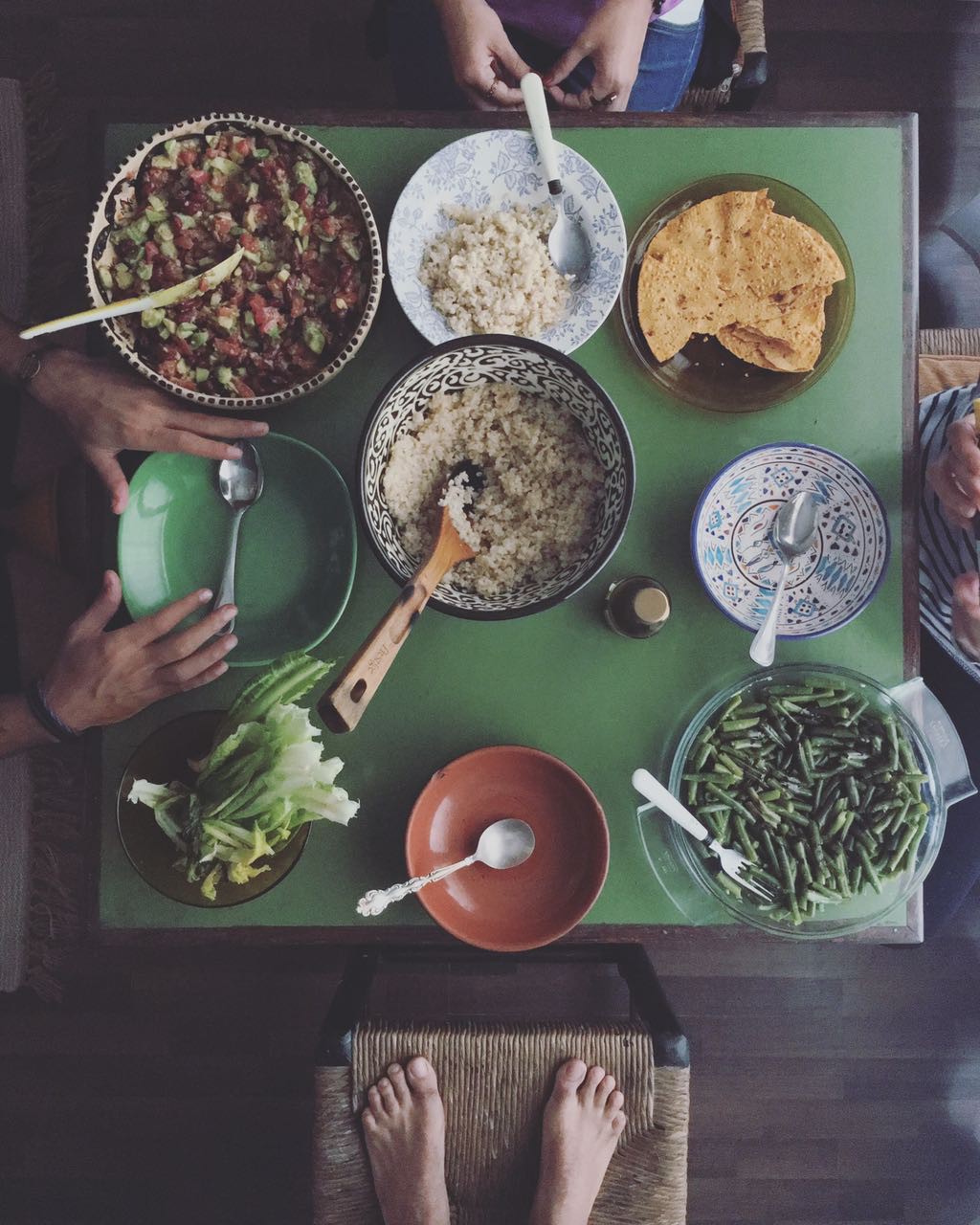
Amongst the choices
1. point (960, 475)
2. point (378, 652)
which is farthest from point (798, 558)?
Answer: point (378, 652)

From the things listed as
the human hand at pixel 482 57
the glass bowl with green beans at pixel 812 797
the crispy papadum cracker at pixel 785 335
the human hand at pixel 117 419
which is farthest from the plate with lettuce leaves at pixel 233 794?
the human hand at pixel 482 57

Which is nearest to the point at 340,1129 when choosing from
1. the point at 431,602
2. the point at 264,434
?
the point at 431,602

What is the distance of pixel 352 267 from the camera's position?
1171 millimetres

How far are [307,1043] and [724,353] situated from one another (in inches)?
71.2

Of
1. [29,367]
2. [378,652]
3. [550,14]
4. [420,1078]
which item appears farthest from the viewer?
[420,1078]

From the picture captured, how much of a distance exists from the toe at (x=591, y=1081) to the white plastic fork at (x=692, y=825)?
0.55 metres

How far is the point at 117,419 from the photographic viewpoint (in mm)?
1234

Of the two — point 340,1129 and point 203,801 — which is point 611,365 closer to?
point 203,801

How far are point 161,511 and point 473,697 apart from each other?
1.56 feet

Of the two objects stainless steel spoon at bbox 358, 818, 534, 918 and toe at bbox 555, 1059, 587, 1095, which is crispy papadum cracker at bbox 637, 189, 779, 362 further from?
toe at bbox 555, 1059, 587, 1095

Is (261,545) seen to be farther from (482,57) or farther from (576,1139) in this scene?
(576,1139)

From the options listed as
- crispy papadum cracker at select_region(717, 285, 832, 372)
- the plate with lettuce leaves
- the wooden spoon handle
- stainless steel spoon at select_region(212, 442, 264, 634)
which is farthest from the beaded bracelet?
crispy papadum cracker at select_region(717, 285, 832, 372)

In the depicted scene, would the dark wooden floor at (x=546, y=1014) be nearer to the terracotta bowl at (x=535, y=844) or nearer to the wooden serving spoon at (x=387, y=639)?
the terracotta bowl at (x=535, y=844)

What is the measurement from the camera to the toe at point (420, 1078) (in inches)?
62.9
